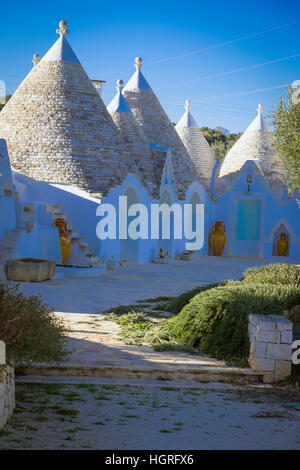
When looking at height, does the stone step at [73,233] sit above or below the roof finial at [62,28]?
below

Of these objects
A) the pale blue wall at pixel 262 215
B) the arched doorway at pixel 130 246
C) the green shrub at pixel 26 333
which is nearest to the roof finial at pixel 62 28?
the arched doorway at pixel 130 246

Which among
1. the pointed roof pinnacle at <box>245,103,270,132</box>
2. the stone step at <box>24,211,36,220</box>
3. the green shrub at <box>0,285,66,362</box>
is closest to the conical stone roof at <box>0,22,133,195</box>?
the stone step at <box>24,211,36,220</box>

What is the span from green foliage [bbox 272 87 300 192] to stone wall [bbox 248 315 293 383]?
8627 mm

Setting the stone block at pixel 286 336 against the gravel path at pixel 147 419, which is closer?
the gravel path at pixel 147 419

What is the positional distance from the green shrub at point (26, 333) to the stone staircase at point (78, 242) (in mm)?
9527

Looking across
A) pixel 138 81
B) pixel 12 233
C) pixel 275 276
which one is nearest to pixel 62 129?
pixel 12 233

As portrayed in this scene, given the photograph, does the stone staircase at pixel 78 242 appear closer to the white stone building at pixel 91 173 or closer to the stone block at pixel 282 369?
the white stone building at pixel 91 173

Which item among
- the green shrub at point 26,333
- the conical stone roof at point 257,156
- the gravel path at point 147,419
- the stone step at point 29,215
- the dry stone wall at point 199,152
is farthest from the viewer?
the dry stone wall at point 199,152

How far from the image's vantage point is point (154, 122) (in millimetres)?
22391

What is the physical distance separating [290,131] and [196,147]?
465 inches

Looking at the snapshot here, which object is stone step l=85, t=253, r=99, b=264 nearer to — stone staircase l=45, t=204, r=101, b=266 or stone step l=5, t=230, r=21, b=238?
stone staircase l=45, t=204, r=101, b=266

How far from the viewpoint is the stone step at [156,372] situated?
5.55 metres

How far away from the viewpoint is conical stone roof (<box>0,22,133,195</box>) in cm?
1703
